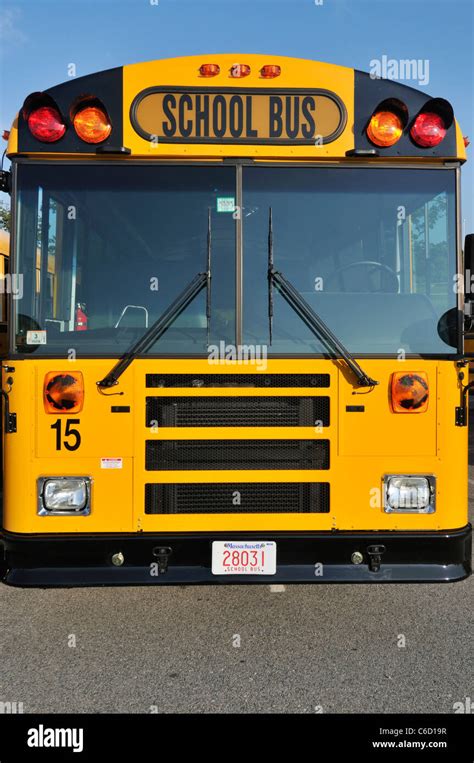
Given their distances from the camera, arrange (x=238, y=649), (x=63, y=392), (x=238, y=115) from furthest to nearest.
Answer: (x=238, y=649)
(x=238, y=115)
(x=63, y=392)

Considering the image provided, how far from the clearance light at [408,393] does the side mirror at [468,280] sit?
0.40 meters

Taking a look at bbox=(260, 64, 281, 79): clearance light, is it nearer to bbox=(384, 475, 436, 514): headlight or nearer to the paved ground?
bbox=(384, 475, 436, 514): headlight

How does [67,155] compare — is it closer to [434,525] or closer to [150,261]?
[150,261]

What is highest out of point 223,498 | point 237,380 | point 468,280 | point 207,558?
point 468,280

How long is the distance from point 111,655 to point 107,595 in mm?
859

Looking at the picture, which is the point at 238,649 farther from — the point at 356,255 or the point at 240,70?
the point at 240,70

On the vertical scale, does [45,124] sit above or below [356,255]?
above

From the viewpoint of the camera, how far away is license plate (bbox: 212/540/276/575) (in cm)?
301

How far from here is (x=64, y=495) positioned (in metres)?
3.03

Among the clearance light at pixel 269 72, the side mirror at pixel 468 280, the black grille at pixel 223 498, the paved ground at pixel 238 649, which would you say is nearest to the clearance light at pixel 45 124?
the clearance light at pixel 269 72

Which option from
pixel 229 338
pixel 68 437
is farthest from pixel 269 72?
pixel 68 437

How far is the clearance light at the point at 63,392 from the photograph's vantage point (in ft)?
9.81

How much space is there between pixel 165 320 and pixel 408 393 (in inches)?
47.3

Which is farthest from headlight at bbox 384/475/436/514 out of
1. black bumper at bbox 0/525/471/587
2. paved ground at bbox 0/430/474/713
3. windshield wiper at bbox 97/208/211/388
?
windshield wiper at bbox 97/208/211/388
